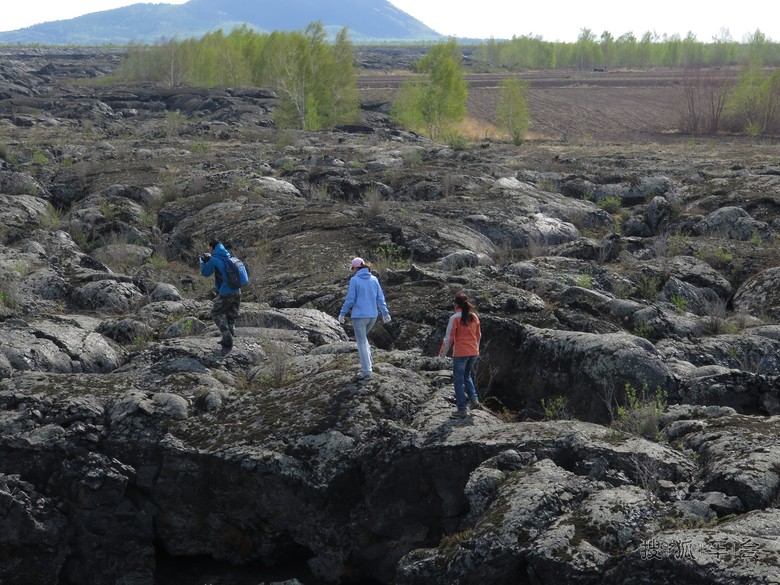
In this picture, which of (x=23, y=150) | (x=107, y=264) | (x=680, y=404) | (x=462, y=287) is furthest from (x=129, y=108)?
(x=680, y=404)

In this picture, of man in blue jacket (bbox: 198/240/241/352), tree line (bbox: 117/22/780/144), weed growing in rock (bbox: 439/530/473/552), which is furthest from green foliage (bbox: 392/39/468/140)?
weed growing in rock (bbox: 439/530/473/552)

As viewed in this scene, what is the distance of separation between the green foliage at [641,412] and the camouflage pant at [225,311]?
6061mm

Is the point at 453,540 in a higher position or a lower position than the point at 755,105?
lower

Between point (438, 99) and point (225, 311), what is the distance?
52.5 m

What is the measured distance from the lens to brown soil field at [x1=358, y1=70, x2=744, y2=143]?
74.9m

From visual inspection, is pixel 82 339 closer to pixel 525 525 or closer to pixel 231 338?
pixel 231 338

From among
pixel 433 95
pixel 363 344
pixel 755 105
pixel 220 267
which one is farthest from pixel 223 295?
pixel 755 105

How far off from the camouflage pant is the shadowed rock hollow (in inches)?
17.4

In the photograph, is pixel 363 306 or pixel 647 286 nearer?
pixel 363 306

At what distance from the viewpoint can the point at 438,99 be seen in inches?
2493

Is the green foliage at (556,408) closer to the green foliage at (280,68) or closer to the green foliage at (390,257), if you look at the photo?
the green foliage at (390,257)

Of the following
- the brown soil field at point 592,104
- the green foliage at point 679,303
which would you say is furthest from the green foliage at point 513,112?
the green foliage at point 679,303

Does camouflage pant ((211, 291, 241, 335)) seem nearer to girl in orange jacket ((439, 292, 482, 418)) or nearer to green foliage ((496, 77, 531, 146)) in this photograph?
girl in orange jacket ((439, 292, 482, 418))

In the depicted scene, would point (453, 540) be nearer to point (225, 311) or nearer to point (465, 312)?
point (465, 312)
